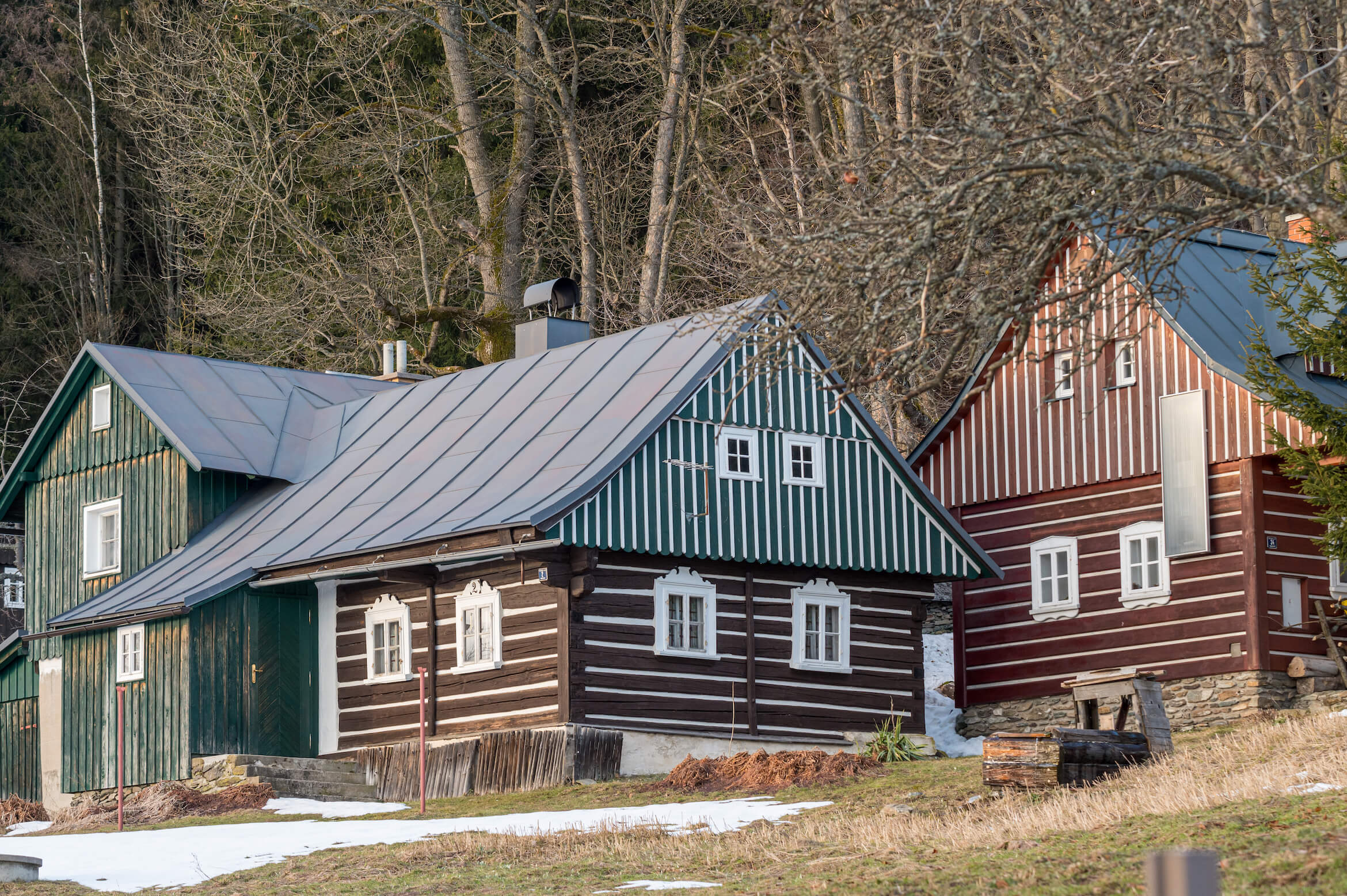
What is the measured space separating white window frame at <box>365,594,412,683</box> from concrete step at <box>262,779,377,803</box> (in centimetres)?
173

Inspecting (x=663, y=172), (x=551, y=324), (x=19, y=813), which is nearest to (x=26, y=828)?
(x=19, y=813)

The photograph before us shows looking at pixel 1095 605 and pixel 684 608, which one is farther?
pixel 1095 605

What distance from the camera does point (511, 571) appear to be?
1109 inches

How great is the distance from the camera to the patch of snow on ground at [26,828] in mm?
27922

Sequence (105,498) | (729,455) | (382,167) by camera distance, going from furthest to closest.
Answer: (382,167) → (105,498) → (729,455)

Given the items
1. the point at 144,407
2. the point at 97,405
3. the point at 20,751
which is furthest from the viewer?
the point at 97,405

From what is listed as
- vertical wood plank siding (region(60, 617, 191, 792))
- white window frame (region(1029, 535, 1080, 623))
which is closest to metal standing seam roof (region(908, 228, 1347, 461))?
white window frame (region(1029, 535, 1080, 623))

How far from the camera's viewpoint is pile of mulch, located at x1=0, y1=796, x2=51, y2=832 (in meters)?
28.8

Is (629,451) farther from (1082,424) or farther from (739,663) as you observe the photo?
(1082,424)

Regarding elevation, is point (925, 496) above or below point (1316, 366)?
below

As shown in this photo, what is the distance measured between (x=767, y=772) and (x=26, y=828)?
10.8 m

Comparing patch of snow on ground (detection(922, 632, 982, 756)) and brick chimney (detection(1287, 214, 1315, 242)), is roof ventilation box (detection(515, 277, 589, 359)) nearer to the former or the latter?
patch of snow on ground (detection(922, 632, 982, 756))

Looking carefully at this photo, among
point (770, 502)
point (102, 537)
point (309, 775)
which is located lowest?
point (309, 775)

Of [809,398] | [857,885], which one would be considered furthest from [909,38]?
[809,398]
